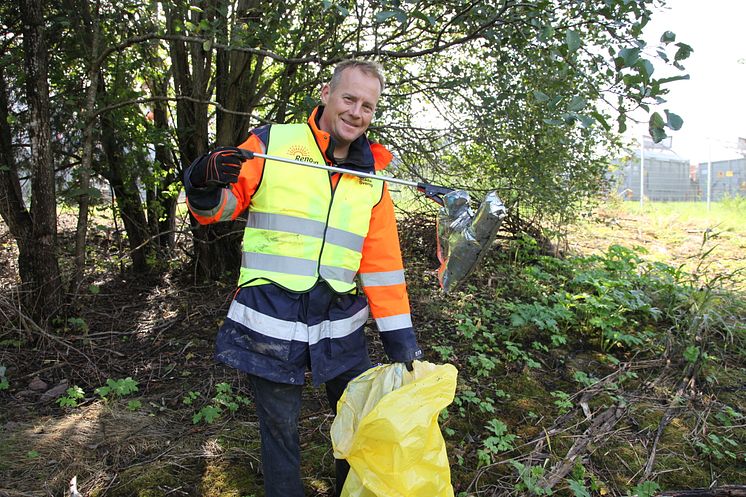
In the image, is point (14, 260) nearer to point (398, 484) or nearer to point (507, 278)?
point (398, 484)

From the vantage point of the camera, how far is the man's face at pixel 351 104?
1.93 meters

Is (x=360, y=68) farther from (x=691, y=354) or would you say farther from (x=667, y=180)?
(x=667, y=180)

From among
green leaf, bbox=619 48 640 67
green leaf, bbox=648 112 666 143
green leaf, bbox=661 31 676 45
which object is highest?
green leaf, bbox=661 31 676 45

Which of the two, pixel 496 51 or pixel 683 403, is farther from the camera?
pixel 496 51

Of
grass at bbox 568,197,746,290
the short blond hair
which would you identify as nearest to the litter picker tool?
the short blond hair

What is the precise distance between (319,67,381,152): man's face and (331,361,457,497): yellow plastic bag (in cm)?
92

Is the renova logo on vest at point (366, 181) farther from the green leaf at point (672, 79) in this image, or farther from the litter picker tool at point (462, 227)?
the green leaf at point (672, 79)

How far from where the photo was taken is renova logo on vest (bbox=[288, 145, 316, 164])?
1914 millimetres

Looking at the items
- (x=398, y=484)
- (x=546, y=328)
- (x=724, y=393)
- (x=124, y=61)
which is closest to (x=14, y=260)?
(x=124, y=61)

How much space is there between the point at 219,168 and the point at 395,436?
105 cm

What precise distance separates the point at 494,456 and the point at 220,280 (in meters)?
3.13

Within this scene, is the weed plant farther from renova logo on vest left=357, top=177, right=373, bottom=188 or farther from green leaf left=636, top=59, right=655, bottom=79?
green leaf left=636, top=59, right=655, bottom=79

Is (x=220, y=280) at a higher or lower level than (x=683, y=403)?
higher

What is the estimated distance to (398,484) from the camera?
5.87ft
